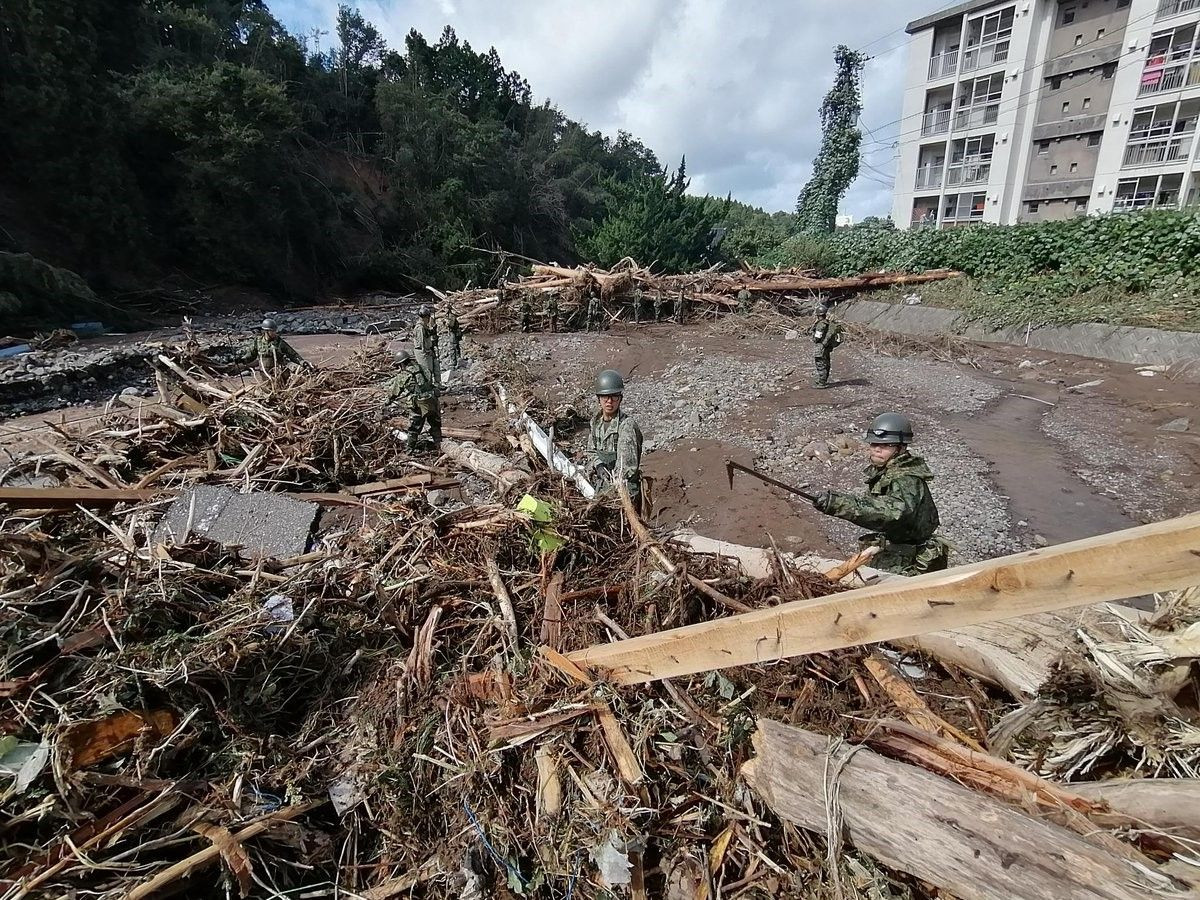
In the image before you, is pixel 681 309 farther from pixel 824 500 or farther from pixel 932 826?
pixel 932 826

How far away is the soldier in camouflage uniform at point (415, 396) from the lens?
719cm

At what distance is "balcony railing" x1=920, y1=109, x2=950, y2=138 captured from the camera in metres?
28.6

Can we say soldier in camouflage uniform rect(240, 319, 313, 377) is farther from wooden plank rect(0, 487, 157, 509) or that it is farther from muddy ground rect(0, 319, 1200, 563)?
wooden plank rect(0, 487, 157, 509)

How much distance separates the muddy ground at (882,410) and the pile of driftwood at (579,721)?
3823 millimetres

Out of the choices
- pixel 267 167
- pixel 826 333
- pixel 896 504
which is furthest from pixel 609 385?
pixel 267 167

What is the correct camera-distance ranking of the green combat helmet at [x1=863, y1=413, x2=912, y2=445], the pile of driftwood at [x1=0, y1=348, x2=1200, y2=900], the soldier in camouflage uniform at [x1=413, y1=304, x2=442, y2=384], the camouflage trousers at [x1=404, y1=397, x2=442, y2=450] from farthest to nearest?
the soldier in camouflage uniform at [x1=413, y1=304, x2=442, y2=384]
the camouflage trousers at [x1=404, y1=397, x2=442, y2=450]
the green combat helmet at [x1=863, y1=413, x2=912, y2=445]
the pile of driftwood at [x1=0, y1=348, x2=1200, y2=900]

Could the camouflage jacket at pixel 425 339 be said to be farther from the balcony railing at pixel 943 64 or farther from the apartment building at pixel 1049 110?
the balcony railing at pixel 943 64

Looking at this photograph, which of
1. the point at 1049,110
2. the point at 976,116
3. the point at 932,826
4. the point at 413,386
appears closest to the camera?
the point at 932,826

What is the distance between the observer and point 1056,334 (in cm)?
1368

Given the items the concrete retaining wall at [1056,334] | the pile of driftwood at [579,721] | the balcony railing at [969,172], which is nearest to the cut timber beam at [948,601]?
the pile of driftwood at [579,721]

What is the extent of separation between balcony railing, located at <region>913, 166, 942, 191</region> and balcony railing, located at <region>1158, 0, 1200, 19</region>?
8880 millimetres

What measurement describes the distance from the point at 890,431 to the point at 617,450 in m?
2.08

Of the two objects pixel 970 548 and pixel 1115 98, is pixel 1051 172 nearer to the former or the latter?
pixel 1115 98

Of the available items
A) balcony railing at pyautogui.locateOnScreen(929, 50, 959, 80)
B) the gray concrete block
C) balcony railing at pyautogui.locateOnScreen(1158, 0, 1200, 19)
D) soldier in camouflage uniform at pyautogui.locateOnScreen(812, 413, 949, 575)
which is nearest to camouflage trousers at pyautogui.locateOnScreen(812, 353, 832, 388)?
soldier in camouflage uniform at pyautogui.locateOnScreen(812, 413, 949, 575)
